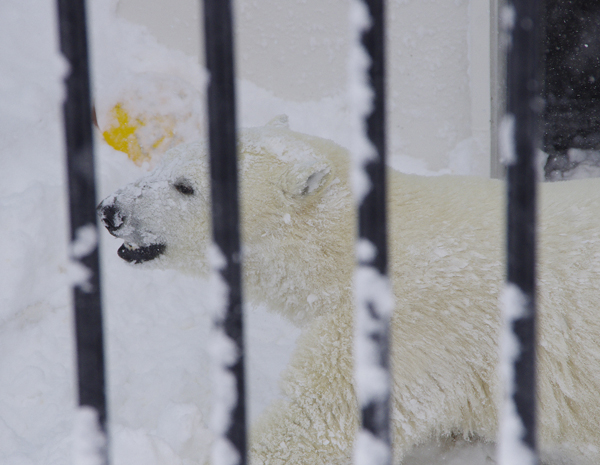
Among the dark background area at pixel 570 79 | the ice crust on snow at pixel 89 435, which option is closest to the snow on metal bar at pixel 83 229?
the ice crust on snow at pixel 89 435

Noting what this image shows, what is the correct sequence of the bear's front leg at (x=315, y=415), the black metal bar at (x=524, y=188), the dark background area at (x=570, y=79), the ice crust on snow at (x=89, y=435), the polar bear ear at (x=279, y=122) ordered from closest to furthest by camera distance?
the black metal bar at (x=524, y=188)
the ice crust on snow at (x=89, y=435)
the bear's front leg at (x=315, y=415)
the polar bear ear at (x=279, y=122)
the dark background area at (x=570, y=79)

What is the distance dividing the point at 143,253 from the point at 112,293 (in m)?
0.98

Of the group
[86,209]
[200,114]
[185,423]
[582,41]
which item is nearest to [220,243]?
[86,209]

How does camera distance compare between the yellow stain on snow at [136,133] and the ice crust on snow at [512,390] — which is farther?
the yellow stain on snow at [136,133]

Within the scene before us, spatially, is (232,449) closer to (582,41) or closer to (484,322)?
(484,322)

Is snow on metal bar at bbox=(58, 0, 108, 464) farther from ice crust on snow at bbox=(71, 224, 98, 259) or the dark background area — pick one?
the dark background area

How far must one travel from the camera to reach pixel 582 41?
3.70 metres

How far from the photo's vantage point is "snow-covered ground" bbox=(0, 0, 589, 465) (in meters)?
2.17

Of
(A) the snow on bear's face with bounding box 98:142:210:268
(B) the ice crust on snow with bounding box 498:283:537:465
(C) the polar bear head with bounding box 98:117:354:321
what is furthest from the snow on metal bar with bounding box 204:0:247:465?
(A) the snow on bear's face with bounding box 98:142:210:268

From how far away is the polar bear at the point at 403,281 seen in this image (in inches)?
68.9

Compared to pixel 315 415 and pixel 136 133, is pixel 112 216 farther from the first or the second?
pixel 136 133

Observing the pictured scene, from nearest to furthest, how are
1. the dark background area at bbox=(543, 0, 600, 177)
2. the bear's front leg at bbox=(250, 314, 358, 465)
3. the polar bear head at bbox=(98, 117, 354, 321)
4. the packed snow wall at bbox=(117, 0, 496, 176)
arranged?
the bear's front leg at bbox=(250, 314, 358, 465) → the polar bear head at bbox=(98, 117, 354, 321) → the dark background area at bbox=(543, 0, 600, 177) → the packed snow wall at bbox=(117, 0, 496, 176)

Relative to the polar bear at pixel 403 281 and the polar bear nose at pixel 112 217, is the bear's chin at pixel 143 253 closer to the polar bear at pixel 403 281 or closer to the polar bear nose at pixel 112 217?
the polar bear at pixel 403 281

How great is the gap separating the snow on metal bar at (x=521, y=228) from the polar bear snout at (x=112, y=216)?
1.80 m
